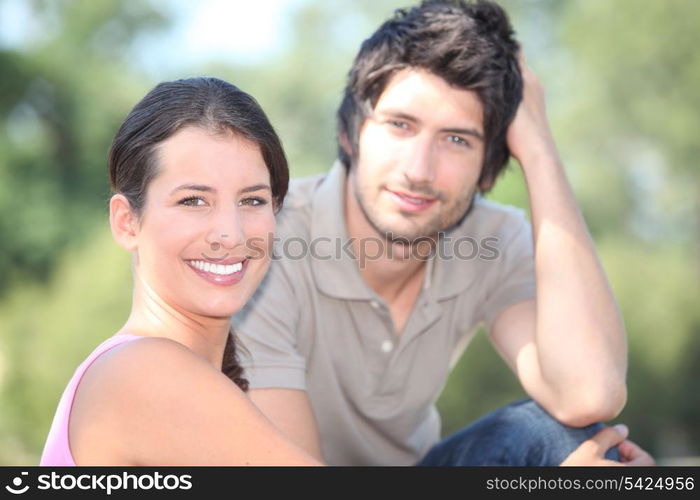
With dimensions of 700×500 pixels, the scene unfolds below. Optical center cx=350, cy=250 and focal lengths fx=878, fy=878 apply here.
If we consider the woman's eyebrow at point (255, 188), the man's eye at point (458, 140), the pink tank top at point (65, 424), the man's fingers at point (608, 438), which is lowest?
the man's fingers at point (608, 438)

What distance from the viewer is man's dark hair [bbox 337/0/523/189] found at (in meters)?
2.71

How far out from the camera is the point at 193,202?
1.72 metres

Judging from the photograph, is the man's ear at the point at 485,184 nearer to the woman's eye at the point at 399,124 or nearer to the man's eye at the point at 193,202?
the woman's eye at the point at 399,124

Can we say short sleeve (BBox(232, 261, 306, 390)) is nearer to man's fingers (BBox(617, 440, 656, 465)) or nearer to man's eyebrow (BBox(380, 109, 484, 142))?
man's eyebrow (BBox(380, 109, 484, 142))

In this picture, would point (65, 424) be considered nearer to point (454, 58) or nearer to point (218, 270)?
point (218, 270)

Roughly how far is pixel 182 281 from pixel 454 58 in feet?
4.37

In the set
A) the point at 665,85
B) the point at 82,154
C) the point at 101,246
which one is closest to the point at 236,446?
the point at 101,246

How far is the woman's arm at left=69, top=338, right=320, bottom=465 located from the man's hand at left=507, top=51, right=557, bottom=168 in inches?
62.7

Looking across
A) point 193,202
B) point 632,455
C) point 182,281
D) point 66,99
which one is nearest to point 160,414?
point 182,281

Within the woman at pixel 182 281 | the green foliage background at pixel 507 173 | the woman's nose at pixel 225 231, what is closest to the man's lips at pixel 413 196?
the woman at pixel 182 281

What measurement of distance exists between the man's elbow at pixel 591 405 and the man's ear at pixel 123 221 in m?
1.40

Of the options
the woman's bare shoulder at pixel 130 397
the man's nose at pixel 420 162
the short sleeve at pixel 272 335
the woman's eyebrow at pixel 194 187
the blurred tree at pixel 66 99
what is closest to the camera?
the woman's bare shoulder at pixel 130 397

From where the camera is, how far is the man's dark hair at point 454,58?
2.71 metres

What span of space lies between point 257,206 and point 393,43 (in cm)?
119
